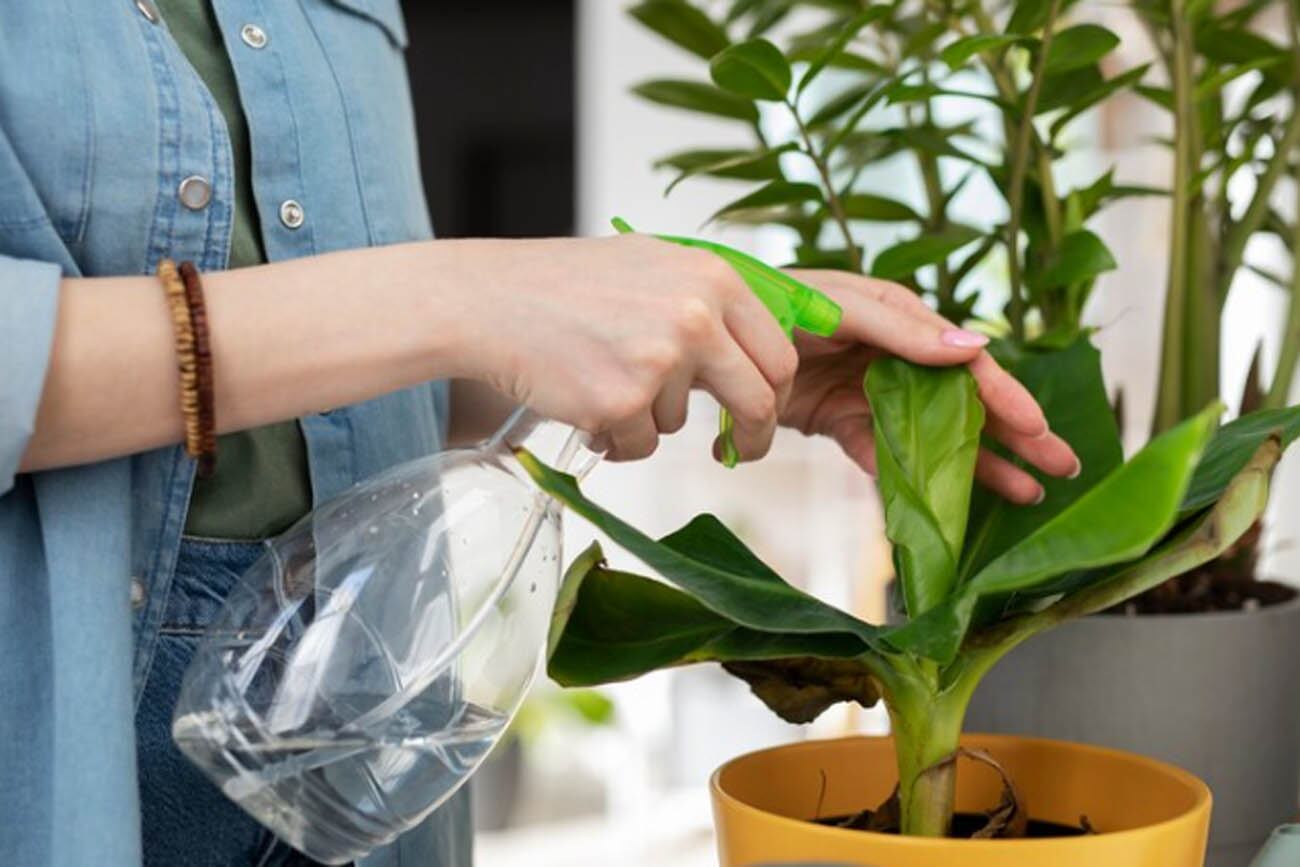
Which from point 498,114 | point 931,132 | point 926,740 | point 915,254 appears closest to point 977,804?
point 926,740

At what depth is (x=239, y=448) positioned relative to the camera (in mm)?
674

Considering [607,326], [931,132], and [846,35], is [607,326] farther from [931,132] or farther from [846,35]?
[931,132]

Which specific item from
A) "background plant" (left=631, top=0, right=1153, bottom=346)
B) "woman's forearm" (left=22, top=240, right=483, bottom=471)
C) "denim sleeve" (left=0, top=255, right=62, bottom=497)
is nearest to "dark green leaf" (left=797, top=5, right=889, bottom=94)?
"background plant" (left=631, top=0, right=1153, bottom=346)

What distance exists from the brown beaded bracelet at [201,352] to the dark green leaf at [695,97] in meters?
0.39

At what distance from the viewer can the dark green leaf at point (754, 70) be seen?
0.66 meters

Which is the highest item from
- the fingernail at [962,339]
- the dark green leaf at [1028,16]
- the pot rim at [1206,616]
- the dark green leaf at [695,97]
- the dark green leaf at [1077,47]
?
the dark green leaf at [1028,16]

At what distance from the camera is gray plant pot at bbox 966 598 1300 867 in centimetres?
70

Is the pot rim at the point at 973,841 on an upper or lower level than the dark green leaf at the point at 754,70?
lower

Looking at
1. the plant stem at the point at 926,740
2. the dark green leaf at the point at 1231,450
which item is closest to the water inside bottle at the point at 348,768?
the plant stem at the point at 926,740

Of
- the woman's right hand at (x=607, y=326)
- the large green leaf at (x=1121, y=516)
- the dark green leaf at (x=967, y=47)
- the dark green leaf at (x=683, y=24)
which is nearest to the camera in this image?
the large green leaf at (x=1121, y=516)

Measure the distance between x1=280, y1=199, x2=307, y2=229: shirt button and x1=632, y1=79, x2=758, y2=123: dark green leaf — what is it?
231 millimetres

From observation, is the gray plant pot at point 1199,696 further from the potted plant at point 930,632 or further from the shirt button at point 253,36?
the shirt button at point 253,36

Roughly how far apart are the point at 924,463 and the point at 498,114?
172 inches

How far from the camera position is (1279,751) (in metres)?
0.72
